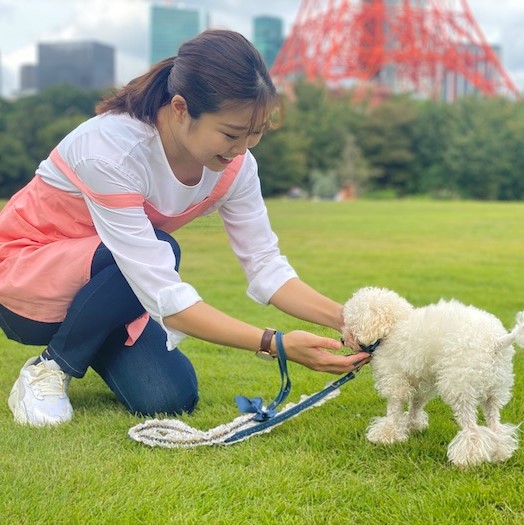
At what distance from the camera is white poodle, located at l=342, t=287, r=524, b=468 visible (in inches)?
103

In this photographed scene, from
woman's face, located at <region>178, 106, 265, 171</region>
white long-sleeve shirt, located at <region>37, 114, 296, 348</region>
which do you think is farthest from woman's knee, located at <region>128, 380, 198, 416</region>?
woman's face, located at <region>178, 106, 265, 171</region>

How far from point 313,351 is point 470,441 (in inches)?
25.0

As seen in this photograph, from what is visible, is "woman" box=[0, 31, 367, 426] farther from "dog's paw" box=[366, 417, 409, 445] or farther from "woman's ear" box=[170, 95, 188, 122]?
"dog's paw" box=[366, 417, 409, 445]

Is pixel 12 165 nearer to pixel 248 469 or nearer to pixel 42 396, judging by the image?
pixel 42 396

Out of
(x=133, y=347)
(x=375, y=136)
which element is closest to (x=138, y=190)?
(x=133, y=347)

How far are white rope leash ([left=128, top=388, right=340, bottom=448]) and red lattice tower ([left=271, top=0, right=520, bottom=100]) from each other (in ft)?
181

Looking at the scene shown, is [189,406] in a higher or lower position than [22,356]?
higher

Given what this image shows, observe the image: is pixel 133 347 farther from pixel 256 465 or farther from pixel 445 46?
pixel 445 46

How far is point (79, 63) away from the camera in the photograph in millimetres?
105562

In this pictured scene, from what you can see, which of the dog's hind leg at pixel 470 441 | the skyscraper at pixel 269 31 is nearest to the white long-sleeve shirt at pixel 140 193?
the dog's hind leg at pixel 470 441

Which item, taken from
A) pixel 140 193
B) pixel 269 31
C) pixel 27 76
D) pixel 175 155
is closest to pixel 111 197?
pixel 140 193

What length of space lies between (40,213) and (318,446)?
156cm

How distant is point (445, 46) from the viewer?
62.9 m

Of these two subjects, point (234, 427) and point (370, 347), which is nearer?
point (370, 347)
